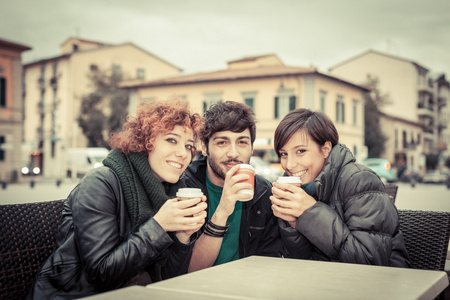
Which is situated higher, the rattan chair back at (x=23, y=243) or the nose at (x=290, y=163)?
the nose at (x=290, y=163)

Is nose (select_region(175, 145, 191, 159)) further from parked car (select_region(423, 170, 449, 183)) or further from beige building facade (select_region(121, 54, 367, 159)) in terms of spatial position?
parked car (select_region(423, 170, 449, 183))

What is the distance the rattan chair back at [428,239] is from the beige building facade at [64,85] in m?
37.9

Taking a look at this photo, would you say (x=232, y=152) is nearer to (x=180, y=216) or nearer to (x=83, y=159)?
(x=180, y=216)

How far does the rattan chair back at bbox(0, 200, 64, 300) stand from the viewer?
2.13m

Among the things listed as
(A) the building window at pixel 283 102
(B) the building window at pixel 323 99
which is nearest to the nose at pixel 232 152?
(A) the building window at pixel 283 102

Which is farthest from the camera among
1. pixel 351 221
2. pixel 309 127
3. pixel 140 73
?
pixel 140 73

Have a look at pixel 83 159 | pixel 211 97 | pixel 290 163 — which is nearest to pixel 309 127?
pixel 290 163

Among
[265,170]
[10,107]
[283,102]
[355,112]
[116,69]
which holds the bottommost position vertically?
[265,170]

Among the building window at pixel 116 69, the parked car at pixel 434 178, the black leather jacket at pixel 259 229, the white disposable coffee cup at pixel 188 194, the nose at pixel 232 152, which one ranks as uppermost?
the building window at pixel 116 69

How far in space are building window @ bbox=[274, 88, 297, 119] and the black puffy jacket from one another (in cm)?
2919

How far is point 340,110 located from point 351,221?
34.1 metres

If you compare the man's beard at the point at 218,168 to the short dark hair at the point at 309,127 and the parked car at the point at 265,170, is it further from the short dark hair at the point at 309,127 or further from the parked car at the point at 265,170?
the parked car at the point at 265,170

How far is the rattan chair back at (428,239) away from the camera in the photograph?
8.10ft

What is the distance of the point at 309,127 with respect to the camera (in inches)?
106
